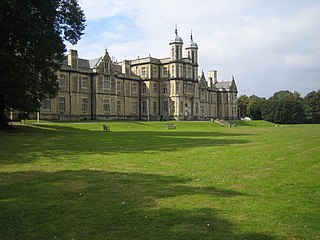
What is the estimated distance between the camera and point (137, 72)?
82.1 meters

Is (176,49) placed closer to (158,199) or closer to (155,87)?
(155,87)

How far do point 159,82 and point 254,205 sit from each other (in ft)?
243

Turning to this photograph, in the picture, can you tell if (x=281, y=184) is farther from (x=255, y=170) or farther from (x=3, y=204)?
(x=3, y=204)

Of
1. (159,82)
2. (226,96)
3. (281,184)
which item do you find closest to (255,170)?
(281,184)

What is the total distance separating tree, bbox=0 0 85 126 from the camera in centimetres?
2725

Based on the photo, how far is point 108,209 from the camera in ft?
26.4

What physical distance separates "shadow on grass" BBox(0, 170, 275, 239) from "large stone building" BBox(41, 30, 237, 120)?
4899 cm

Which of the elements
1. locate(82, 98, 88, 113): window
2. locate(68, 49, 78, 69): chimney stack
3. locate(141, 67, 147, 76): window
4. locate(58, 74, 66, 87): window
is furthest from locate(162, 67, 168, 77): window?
locate(58, 74, 66, 87): window

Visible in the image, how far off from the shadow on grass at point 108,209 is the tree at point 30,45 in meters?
18.2

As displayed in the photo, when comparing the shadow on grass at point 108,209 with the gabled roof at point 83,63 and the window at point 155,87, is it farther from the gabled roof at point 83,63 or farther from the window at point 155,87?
the window at point 155,87

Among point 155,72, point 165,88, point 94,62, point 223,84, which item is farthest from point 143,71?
point 223,84

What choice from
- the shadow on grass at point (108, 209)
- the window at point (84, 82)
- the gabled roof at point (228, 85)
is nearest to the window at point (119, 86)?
the window at point (84, 82)

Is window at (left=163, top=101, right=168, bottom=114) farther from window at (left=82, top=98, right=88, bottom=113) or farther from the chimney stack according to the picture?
the chimney stack

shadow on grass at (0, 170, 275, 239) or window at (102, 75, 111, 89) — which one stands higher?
window at (102, 75, 111, 89)
